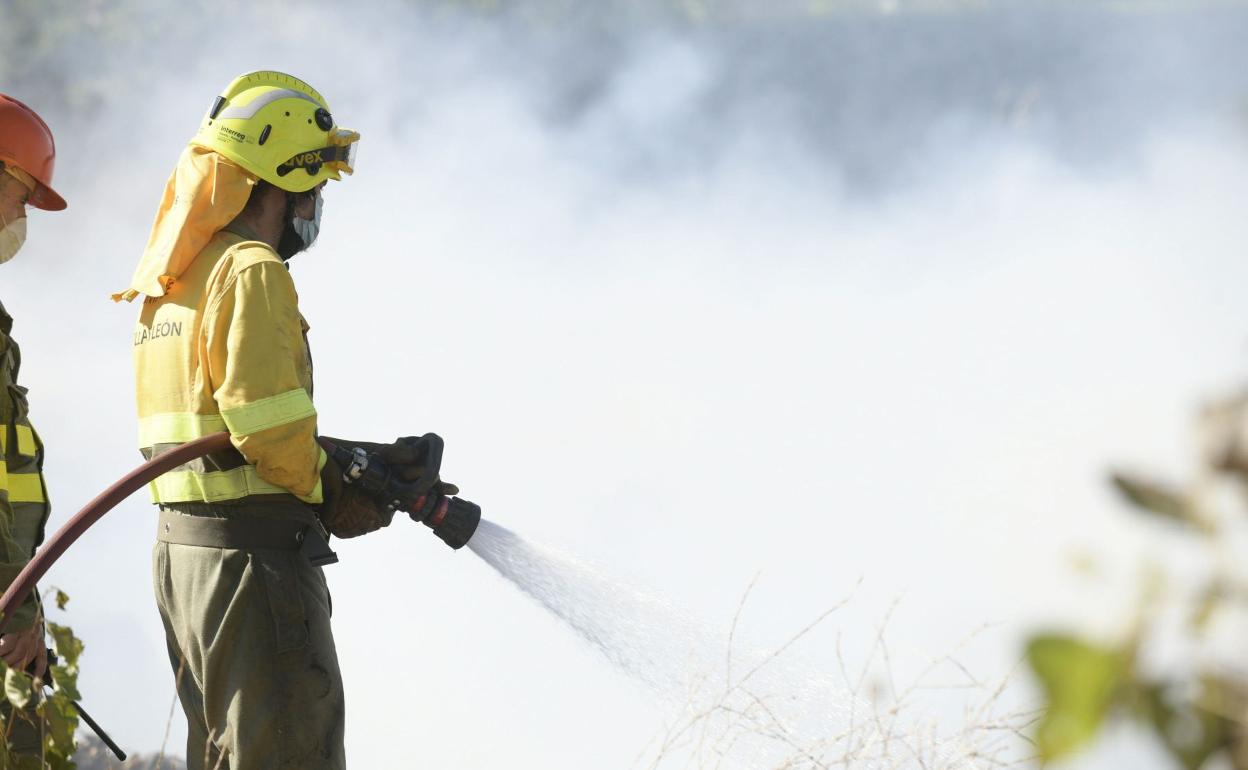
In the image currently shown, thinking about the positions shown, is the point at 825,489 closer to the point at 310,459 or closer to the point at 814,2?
the point at 814,2

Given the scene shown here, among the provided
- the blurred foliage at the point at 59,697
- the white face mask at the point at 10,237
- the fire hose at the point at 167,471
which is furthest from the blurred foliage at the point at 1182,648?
the white face mask at the point at 10,237

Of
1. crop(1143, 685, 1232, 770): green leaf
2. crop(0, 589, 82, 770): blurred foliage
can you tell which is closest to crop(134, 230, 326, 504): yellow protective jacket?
crop(0, 589, 82, 770): blurred foliage

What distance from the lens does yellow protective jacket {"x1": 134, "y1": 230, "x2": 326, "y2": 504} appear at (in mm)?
2672

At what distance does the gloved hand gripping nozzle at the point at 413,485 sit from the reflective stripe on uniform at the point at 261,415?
25cm

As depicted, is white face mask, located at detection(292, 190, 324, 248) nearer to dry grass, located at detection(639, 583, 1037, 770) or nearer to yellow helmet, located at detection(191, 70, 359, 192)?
yellow helmet, located at detection(191, 70, 359, 192)

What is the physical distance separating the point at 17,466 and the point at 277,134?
39.2 inches

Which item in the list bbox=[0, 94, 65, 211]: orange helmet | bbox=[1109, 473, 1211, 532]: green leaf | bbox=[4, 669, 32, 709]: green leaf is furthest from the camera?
bbox=[0, 94, 65, 211]: orange helmet

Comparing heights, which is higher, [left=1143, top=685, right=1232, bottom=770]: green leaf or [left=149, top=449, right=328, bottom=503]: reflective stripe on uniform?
[left=149, top=449, right=328, bottom=503]: reflective stripe on uniform

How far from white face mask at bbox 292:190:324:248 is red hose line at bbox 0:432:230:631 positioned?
71cm

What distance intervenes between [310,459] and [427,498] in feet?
1.05

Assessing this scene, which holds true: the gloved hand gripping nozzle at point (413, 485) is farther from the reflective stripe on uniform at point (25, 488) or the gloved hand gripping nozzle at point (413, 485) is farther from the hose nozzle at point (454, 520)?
the reflective stripe on uniform at point (25, 488)

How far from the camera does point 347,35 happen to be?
12188 mm

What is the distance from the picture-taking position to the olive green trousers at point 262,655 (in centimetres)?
268

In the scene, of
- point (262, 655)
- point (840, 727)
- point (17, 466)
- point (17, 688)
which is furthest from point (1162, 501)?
point (17, 466)
